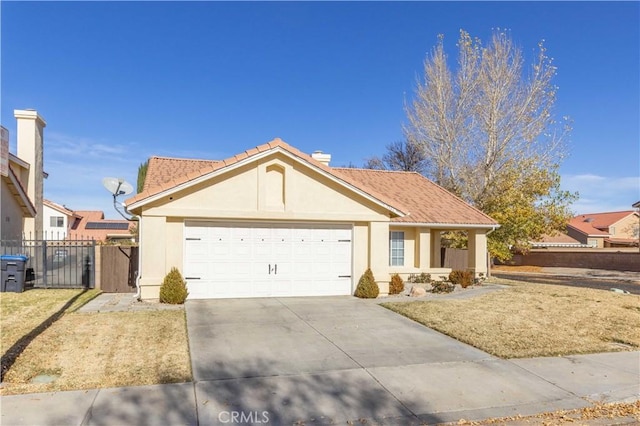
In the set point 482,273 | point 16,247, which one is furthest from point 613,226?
point 16,247

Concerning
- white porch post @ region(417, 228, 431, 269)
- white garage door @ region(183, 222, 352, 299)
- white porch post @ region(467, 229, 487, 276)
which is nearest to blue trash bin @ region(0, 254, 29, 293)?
white garage door @ region(183, 222, 352, 299)

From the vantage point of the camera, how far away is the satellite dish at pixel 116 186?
1419 centimetres

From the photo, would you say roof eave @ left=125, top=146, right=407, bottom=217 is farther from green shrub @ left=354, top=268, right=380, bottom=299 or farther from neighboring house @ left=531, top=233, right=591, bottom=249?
neighboring house @ left=531, top=233, right=591, bottom=249

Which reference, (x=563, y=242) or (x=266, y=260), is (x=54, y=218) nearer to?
(x=266, y=260)

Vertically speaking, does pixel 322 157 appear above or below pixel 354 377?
above

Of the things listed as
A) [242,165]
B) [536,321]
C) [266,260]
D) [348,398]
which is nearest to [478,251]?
[536,321]

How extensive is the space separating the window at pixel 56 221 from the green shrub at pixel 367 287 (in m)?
43.6

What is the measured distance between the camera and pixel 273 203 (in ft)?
44.0

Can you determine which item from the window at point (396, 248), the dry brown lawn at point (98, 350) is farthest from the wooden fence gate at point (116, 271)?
the window at point (396, 248)

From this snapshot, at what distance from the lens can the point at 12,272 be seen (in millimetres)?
13445

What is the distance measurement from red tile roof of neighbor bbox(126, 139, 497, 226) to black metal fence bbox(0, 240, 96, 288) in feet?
9.96

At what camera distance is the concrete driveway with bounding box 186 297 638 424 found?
17.3 feet

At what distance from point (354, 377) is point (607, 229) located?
2448 inches

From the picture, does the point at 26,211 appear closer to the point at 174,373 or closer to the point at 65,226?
the point at 174,373
